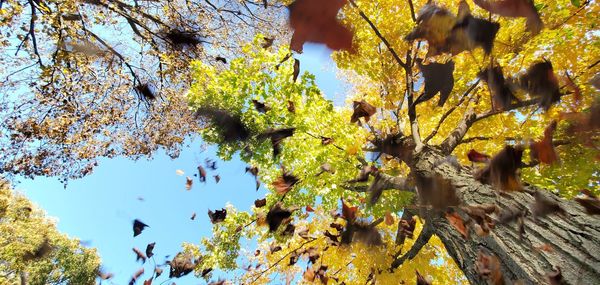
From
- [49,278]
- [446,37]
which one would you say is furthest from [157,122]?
[49,278]

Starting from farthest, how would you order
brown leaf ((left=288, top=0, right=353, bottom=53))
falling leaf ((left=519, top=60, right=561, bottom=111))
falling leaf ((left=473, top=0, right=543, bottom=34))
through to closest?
1. falling leaf ((left=519, top=60, right=561, bottom=111))
2. falling leaf ((left=473, top=0, right=543, bottom=34))
3. brown leaf ((left=288, top=0, right=353, bottom=53))

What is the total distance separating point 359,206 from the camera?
5.88 metres

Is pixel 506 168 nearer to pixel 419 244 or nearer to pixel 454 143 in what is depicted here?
pixel 454 143

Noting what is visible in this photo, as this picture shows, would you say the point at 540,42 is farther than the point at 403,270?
No

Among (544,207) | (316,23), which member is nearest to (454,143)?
(544,207)

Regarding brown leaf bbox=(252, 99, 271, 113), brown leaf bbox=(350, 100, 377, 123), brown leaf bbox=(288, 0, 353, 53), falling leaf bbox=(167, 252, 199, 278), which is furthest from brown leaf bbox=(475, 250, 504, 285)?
brown leaf bbox=(252, 99, 271, 113)

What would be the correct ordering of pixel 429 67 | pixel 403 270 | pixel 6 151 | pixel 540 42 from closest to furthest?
1. pixel 429 67
2. pixel 540 42
3. pixel 403 270
4. pixel 6 151

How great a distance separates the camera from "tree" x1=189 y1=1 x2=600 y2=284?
203cm

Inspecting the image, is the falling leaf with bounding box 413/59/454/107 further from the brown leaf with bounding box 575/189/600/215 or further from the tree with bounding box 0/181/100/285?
the tree with bounding box 0/181/100/285

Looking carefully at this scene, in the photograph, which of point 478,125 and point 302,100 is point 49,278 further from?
point 478,125

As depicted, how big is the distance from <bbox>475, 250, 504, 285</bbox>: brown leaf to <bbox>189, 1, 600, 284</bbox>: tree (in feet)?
0.04

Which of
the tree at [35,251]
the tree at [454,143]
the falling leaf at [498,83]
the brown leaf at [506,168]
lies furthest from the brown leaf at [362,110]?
the tree at [35,251]

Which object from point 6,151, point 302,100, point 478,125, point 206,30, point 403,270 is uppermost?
point 206,30

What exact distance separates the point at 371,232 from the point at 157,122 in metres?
6.60
